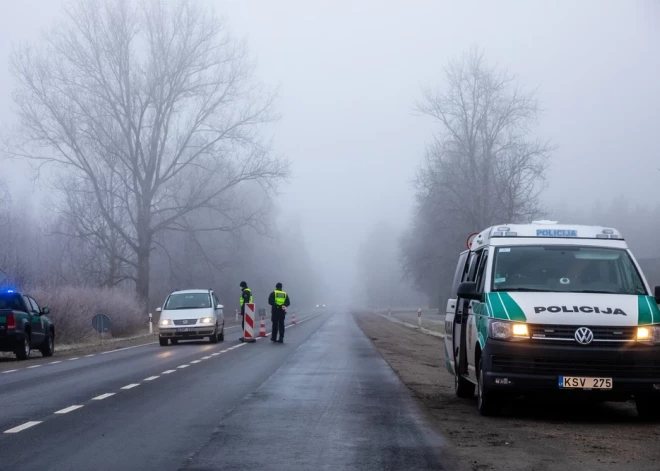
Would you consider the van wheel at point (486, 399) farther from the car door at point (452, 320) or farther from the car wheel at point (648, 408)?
the car door at point (452, 320)

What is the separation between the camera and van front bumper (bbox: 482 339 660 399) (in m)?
10.9

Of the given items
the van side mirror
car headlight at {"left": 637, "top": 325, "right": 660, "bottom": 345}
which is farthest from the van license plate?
the van side mirror

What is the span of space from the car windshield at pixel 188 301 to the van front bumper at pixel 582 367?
22.0 meters

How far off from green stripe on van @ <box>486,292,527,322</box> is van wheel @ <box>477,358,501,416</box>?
681 millimetres

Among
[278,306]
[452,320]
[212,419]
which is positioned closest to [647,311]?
[452,320]

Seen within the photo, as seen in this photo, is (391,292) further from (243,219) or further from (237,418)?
(237,418)

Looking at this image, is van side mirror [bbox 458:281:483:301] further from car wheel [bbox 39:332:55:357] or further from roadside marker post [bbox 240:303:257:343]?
roadside marker post [bbox 240:303:257:343]

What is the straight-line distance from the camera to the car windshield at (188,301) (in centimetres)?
3238

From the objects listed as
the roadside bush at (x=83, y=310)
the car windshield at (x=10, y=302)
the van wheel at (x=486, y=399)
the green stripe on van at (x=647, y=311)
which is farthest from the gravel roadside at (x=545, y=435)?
the roadside bush at (x=83, y=310)

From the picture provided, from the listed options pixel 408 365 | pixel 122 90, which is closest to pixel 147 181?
pixel 122 90

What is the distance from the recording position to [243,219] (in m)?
51.0

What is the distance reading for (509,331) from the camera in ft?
36.6

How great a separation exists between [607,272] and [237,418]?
502 cm

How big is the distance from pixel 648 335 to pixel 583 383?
3.10ft
